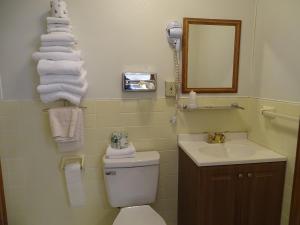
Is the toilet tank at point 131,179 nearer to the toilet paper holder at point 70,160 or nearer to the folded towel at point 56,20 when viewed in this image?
the toilet paper holder at point 70,160

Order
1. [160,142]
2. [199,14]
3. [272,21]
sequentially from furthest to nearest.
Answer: [160,142], [199,14], [272,21]

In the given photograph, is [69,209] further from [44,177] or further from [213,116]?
[213,116]

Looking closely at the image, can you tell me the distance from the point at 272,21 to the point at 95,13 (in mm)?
1283

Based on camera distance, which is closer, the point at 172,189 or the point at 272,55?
the point at 272,55

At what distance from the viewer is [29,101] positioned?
167 cm

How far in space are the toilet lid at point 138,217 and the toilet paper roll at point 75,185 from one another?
39 cm

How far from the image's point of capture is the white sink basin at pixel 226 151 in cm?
148

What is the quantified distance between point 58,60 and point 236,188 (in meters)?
1.45

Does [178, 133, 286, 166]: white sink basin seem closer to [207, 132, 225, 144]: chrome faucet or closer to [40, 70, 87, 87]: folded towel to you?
[207, 132, 225, 144]: chrome faucet

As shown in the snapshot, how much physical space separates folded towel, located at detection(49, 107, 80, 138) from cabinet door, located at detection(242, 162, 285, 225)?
1.19 meters

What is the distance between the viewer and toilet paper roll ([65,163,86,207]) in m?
1.71

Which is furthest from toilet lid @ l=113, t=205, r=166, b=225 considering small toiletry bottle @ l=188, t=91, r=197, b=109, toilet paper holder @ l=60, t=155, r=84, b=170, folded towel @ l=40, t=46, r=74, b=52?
folded towel @ l=40, t=46, r=74, b=52

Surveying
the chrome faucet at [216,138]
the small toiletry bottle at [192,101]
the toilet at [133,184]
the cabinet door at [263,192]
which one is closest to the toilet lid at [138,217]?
the toilet at [133,184]

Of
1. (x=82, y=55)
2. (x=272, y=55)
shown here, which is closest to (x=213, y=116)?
(x=272, y=55)
